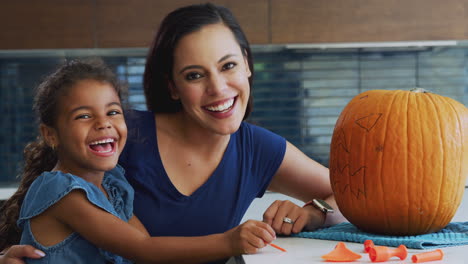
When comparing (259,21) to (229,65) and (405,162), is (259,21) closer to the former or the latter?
(229,65)

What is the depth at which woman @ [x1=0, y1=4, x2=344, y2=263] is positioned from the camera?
115 cm

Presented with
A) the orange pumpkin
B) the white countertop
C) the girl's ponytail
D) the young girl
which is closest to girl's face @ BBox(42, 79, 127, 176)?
the young girl

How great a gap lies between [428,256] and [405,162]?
0.18 meters

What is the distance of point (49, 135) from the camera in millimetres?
1122

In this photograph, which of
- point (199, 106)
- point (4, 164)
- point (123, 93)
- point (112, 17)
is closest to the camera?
point (199, 106)

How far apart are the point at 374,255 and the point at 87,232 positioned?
516 mm

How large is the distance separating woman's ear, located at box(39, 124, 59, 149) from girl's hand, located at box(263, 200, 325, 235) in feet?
1.45

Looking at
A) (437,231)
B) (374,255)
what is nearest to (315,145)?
(437,231)

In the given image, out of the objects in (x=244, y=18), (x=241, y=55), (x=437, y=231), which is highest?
(x=244, y=18)

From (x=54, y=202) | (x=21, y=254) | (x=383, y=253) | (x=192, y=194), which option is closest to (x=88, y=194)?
(x=54, y=202)

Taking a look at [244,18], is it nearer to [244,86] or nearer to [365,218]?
[244,86]

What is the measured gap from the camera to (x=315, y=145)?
2.50 meters

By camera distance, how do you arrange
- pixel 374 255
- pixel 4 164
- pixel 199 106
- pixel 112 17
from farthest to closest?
pixel 4 164 < pixel 112 17 < pixel 199 106 < pixel 374 255

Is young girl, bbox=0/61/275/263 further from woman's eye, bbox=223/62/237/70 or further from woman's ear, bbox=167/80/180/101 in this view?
woman's eye, bbox=223/62/237/70
